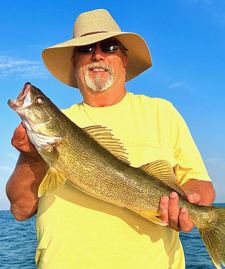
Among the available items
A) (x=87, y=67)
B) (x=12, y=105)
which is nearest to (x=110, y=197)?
(x=12, y=105)

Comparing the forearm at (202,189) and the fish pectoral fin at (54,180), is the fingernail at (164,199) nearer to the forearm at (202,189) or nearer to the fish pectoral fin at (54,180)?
the forearm at (202,189)

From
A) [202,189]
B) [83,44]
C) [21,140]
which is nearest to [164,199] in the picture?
[202,189]

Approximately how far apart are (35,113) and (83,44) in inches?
56.5

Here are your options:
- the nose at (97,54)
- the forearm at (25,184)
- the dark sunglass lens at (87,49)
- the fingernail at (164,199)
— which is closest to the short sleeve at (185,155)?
the fingernail at (164,199)

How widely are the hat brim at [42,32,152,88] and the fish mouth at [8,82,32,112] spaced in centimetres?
129

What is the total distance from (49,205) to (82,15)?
2878 mm

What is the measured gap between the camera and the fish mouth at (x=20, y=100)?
3.30m

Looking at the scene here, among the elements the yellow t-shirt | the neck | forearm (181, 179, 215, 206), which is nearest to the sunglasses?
the neck

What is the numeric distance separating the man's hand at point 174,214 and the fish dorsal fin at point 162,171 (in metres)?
0.21

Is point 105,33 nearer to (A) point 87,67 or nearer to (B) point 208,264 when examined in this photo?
(A) point 87,67

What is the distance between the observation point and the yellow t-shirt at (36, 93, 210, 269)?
3.39m

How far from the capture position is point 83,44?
439cm

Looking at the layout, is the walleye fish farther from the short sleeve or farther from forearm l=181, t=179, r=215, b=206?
the short sleeve

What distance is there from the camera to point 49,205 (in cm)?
374
